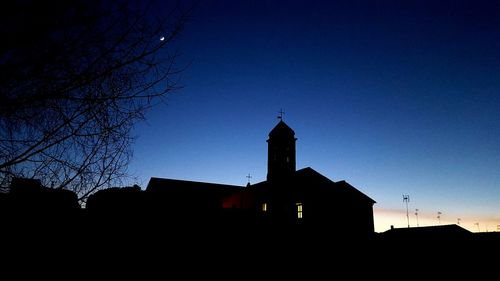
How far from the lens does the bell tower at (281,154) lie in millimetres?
30359

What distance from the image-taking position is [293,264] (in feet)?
28.3

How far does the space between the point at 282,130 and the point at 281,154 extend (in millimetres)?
2740

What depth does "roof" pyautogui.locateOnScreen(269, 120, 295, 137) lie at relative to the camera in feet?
101

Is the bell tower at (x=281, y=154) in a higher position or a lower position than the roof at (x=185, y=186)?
higher

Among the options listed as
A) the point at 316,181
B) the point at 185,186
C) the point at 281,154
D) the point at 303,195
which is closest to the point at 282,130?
the point at 281,154

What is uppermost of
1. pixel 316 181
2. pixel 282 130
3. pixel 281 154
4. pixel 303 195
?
pixel 282 130

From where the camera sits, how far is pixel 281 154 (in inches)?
1207

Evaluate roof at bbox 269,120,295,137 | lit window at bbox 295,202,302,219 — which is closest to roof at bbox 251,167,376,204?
lit window at bbox 295,202,302,219

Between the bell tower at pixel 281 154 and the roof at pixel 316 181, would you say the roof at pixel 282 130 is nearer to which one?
the bell tower at pixel 281 154

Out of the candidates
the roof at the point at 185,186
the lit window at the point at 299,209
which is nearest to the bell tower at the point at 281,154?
the lit window at the point at 299,209

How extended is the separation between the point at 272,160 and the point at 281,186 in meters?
3.09

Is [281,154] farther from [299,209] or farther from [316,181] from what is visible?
[299,209]

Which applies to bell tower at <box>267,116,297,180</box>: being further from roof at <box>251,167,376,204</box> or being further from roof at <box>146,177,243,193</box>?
roof at <box>146,177,243,193</box>

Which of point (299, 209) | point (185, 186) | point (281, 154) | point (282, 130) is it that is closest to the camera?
point (299, 209)
